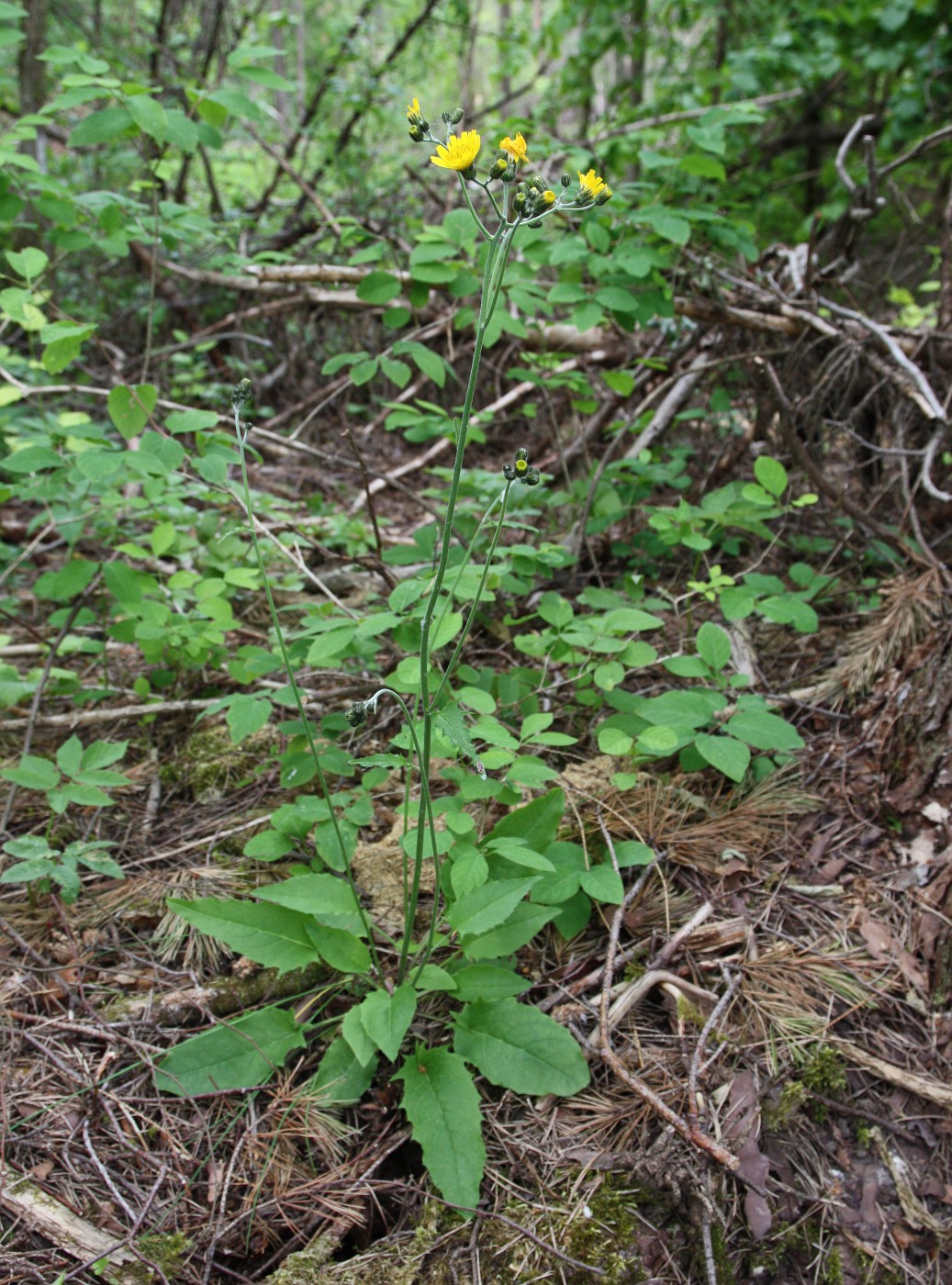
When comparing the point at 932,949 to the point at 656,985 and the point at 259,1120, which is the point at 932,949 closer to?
the point at 656,985

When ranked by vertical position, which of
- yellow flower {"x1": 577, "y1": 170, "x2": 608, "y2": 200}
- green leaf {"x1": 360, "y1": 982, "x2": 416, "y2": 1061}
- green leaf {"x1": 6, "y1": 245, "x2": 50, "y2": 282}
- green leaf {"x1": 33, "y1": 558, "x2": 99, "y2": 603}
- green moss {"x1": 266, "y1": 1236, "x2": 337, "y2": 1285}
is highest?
yellow flower {"x1": 577, "y1": 170, "x2": 608, "y2": 200}

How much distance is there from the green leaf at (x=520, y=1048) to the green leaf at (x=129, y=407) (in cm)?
160

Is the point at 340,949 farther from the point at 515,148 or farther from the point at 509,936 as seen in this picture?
the point at 515,148

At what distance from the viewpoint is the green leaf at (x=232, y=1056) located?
137cm

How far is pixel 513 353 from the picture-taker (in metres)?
3.77

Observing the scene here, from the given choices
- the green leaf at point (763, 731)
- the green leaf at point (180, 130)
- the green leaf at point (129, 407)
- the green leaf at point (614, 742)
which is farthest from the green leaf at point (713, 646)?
the green leaf at point (180, 130)

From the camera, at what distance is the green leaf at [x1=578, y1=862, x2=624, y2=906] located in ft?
4.85

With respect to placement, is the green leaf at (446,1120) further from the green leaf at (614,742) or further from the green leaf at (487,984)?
the green leaf at (614,742)

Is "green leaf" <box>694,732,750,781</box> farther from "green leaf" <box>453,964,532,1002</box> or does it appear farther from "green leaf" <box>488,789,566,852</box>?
"green leaf" <box>453,964,532,1002</box>

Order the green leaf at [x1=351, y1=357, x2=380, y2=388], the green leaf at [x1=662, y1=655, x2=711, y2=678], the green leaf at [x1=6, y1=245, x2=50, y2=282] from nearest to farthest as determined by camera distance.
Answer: the green leaf at [x1=662, y1=655, x2=711, y2=678], the green leaf at [x1=6, y1=245, x2=50, y2=282], the green leaf at [x1=351, y1=357, x2=380, y2=388]

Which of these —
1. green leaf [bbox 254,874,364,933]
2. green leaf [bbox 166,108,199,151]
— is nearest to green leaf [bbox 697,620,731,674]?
green leaf [bbox 254,874,364,933]

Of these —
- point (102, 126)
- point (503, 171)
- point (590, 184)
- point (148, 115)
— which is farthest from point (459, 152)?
point (102, 126)

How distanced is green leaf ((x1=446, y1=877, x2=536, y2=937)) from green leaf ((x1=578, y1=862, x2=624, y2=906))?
0.16 m

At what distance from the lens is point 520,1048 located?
1366mm
